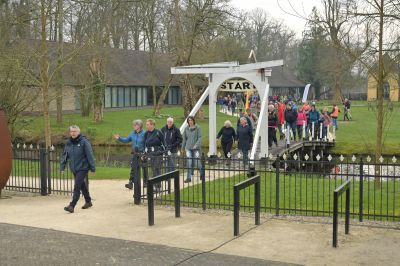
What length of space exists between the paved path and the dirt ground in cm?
28

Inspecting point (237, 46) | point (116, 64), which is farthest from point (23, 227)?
point (116, 64)

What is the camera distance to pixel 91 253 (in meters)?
7.91

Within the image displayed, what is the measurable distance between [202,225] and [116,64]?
47715mm

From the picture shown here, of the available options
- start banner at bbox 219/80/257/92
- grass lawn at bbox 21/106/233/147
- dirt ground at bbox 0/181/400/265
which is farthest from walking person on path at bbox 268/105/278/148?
dirt ground at bbox 0/181/400/265

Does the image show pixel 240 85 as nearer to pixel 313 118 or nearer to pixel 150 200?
pixel 313 118

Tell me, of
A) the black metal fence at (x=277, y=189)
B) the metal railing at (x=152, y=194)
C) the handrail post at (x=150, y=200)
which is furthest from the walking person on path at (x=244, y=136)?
the handrail post at (x=150, y=200)

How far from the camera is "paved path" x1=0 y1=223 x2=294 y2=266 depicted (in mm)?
7457

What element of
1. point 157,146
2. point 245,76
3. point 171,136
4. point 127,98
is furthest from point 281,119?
point 127,98

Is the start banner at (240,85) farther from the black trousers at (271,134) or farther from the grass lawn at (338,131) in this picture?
the grass lawn at (338,131)

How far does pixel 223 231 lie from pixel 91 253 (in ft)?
7.67

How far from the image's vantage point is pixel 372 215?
991 cm

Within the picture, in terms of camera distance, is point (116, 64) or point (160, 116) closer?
point (160, 116)

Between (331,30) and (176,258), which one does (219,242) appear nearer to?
(176,258)

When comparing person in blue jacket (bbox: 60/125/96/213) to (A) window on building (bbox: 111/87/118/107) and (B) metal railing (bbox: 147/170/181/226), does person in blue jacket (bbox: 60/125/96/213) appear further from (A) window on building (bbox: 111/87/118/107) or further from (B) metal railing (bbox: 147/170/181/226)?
(A) window on building (bbox: 111/87/118/107)
